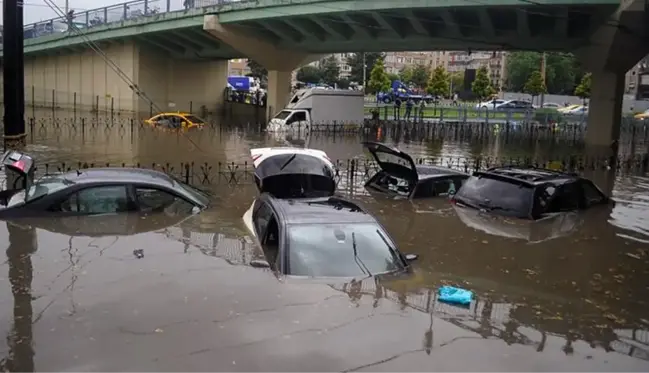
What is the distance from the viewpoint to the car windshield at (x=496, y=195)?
12.1 metres

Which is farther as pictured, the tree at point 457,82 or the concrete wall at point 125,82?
the tree at point 457,82

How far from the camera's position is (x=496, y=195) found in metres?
12.5

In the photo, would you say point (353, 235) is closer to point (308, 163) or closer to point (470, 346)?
point (470, 346)

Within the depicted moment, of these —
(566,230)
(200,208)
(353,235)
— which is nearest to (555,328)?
(353,235)

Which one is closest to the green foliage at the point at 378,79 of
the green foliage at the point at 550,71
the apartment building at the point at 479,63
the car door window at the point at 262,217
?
the green foliage at the point at 550,71

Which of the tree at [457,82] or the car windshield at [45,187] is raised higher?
the tree at [457,82]

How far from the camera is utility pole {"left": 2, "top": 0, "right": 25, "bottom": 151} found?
14.7m

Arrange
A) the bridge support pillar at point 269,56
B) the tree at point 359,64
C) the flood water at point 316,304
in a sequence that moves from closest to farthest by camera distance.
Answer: the flood water at point 316,304
the bridge support pillar at point 269,56
the tree at point 359,64

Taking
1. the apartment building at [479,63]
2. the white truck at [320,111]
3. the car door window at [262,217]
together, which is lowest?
the car door window at [262,217]

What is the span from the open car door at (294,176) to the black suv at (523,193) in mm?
2641

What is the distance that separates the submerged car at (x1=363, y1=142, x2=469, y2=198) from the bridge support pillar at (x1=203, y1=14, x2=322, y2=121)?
24949 mm

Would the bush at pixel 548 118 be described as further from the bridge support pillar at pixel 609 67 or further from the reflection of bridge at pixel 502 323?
the reflection of bridge at pixel 502 323

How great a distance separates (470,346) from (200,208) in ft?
21.5

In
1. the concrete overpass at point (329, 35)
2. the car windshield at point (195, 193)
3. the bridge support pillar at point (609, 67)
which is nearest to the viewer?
the car windshield at point (195, 193)
